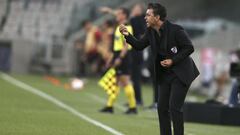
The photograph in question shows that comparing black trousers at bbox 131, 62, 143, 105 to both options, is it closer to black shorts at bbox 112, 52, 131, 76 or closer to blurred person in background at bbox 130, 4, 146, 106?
blurred person in background at bbox 130, 4, 146, 106

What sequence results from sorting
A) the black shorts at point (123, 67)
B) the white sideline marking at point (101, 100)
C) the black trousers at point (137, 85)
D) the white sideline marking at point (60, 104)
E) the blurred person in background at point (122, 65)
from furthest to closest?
the black trousers at point (137, 85), the white sideline marking at point (101, 100), the black shorts at point (123, 67), the blurred person in background at point (122, 65), the white sideline marking at point (60, 104)

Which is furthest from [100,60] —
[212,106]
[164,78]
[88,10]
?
[164,78]

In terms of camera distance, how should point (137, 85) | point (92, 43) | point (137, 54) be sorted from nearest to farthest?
1. point (137, 85)
2. point (137, 54)
3. point (92, 43)

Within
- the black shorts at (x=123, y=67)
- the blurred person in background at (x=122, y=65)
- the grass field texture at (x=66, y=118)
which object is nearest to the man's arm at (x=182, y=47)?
the grass field texture at (x=66, y=118)

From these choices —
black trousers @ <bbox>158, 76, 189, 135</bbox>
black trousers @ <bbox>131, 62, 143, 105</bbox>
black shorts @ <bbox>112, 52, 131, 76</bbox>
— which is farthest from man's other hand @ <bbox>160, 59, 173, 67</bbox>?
black trousers @ <bbox>131, 62, 143, 105</bbox>

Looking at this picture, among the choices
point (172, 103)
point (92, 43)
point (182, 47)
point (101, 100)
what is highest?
point (182, 47)

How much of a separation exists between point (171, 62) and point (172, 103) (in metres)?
0.55

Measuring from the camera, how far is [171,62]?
11.1 meters

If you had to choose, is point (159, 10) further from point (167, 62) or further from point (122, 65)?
point (122, 65)

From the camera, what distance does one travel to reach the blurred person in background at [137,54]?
64.4 ft

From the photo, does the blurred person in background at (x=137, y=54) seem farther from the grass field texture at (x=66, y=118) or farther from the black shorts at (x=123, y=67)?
the black shorts at (x=123, y=67)

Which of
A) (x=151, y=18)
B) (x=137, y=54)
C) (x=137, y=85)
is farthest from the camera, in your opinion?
(x=137, y=54)

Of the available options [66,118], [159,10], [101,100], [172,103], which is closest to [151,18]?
[159,10]

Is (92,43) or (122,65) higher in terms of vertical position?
(122,65)
